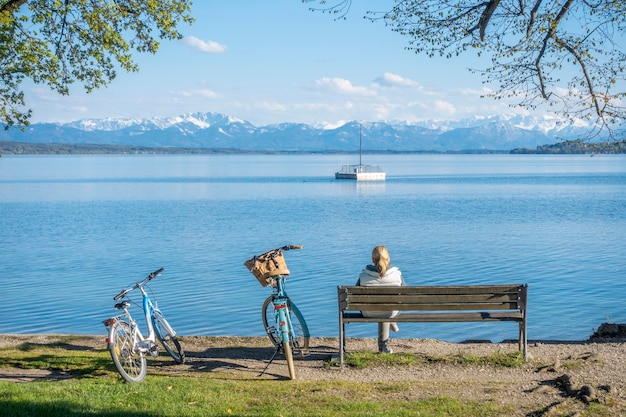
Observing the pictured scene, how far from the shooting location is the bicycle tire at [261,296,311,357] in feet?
31.8

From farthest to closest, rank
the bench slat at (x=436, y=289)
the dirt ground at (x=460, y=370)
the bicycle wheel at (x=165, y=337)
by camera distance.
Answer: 1. the bicycle wheel at (x=165, y=337)
2. the bench slat at (x=436, y=289)
3. the dirt ground at (x=460, y=370)

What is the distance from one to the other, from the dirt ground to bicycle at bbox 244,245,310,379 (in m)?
0.23

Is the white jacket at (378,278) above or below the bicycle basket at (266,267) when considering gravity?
below

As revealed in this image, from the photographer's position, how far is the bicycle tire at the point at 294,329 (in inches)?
381

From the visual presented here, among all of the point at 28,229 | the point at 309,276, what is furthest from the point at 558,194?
the point at 309,276

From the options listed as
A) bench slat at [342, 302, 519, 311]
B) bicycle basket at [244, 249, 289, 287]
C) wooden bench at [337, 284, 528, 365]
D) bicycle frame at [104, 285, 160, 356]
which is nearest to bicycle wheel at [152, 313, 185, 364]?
bicycle frame at [104, 285, 160, 356]

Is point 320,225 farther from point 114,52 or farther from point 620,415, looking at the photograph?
point 620,415

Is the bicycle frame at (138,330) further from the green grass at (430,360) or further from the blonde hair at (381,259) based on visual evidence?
the blonde hair at (381,259)

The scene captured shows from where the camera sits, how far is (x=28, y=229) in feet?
145

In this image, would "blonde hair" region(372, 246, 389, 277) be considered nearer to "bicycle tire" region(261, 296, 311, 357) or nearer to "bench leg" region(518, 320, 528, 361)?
"bicycle tire" region(261, 296, 311, 357)

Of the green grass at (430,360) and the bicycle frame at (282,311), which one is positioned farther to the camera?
the green grass at (430,360)

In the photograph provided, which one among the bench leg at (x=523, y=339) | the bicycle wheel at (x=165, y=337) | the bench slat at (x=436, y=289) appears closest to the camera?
the bench slat at (x=436, y=289)

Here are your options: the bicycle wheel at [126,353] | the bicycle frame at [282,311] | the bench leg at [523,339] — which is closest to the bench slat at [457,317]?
the bench leg at [523,339]

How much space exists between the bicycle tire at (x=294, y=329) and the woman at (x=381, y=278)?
790 millimetres
